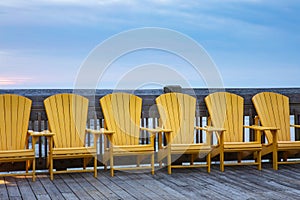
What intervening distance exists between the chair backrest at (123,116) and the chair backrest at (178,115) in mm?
322

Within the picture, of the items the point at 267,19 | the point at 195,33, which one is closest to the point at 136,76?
the point at 195,33

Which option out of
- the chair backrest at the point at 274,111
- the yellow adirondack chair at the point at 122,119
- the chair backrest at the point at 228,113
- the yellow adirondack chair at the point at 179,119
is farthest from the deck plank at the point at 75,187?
the chair backrest at the point at 274,111

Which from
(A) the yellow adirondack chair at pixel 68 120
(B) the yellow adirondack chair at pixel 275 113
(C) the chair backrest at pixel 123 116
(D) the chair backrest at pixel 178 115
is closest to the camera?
(A) the yellow adirondack chair at pixel 68 120

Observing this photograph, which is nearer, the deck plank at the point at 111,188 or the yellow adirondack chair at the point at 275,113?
the deck plank at the point at 111,188

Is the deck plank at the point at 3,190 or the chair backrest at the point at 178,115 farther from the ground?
the chair backrest at the point at 178,115

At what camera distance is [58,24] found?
29.8ft

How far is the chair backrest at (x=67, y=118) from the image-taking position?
609 centimetres

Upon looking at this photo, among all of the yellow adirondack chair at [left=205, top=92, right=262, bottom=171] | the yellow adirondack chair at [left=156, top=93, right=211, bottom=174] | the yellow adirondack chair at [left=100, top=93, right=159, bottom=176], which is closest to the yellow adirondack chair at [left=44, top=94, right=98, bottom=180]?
the yellow adirondack chair at [left=100, top=93, right=159, bottom=176]

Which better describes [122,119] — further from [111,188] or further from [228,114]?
[228,114]

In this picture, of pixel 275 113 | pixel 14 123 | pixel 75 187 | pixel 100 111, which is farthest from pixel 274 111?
pixel 14 123

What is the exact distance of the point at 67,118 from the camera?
243 inches

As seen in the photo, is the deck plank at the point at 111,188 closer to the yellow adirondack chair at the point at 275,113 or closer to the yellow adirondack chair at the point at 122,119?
the yellow adirondack chair at the point at 122,119

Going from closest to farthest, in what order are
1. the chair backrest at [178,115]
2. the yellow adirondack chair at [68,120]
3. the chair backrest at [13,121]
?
1. the chair backrest at [13,121]
2. the yellow adirondack chair at [68,120]
3. the chair backrest at [178,115]

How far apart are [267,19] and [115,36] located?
4.31m
